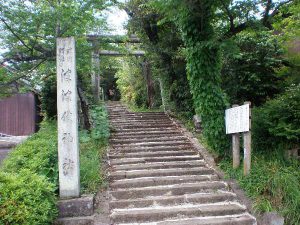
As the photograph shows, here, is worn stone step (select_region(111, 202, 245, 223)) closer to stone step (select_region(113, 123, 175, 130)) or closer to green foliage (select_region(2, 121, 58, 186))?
green foliage (select_region(2, 121, 58, 186))

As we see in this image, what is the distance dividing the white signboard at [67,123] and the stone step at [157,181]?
1.21 m

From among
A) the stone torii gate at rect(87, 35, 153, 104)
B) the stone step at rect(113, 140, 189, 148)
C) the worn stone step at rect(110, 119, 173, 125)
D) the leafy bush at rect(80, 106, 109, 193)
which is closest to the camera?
the leafy bush at rect(80, 106, 109, 193)

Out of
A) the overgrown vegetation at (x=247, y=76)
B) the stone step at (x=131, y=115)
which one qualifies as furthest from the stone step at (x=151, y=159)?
the stone step at (x=131, y=115)

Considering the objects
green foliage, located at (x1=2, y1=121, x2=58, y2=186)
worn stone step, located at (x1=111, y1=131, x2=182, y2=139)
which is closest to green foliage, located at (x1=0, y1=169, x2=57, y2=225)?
green foliage, located at (x1=2, y1=121, x2=58, y2=186)

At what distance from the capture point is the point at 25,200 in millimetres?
4234

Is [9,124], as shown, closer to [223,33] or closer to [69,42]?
[69,42]

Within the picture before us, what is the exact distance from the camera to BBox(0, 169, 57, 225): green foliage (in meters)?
4.03

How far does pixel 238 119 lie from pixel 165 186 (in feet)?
7.12

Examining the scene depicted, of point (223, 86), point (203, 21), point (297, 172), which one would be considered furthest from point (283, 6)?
point (297, 172)

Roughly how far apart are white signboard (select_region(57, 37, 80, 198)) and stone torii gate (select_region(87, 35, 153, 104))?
3094mm

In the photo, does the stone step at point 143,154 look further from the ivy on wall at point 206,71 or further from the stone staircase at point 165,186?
the ivy on wall at point 206,71

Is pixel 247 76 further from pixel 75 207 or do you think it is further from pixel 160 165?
pixel 75 207

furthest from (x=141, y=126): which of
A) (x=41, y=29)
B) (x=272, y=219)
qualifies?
(x=272, y=219)

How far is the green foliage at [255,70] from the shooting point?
9.26 metres
